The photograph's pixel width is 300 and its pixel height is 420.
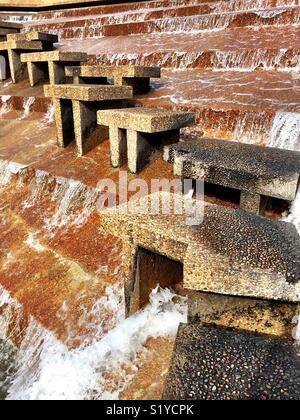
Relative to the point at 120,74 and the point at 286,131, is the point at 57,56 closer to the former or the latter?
the point at 120,74

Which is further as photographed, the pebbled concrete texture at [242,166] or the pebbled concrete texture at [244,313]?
the pebbled concrete texture at [242,166]

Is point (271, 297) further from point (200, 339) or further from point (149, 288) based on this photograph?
point (149, 288)

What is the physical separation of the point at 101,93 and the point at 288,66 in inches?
161

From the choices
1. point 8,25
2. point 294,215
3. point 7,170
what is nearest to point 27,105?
point 7,170

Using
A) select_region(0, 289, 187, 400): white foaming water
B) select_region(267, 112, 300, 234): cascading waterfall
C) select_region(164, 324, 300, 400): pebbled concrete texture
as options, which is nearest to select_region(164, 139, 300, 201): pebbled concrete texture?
select_region(267, 112, 300, 234): cascading waterfall

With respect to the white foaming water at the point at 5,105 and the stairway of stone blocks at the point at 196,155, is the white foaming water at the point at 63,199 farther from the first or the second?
the white foaming water at the point at 5,105

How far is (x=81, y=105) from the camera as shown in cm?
452

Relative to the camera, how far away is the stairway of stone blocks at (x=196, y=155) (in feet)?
6.02

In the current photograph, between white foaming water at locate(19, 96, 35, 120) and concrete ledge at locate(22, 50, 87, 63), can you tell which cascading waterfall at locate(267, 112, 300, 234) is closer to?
concrete ledge at locate(22, 50, 87, 63)

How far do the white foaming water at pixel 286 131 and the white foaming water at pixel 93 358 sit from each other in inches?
98.1

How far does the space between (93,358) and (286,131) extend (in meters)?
3.43

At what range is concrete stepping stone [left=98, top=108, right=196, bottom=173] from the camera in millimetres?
3670

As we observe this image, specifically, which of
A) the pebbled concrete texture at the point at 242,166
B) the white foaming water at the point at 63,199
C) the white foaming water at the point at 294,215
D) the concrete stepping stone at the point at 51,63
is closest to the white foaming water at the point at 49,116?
the concrete stepping stone at the point at 51,63

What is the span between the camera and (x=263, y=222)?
2365 mm
